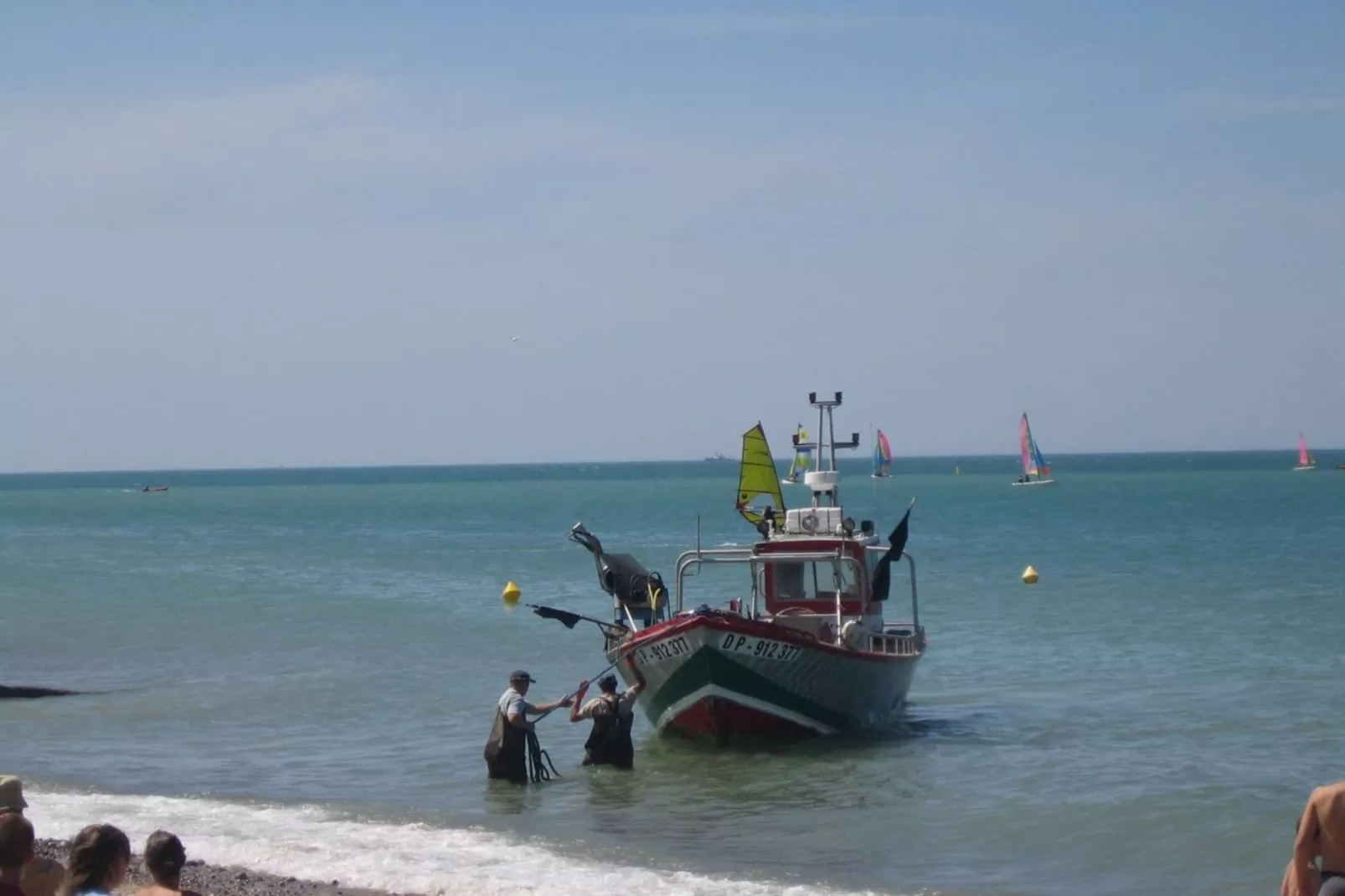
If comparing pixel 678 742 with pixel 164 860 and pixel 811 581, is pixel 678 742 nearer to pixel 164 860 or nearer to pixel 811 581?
pixel 811 581

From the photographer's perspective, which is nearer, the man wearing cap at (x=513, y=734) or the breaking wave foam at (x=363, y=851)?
the breaking wave foam at (x=363, y=851)

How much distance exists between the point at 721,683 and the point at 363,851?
5.69 meters

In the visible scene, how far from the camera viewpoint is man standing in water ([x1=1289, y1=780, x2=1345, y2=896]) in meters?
7.09

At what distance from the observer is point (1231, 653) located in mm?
27594

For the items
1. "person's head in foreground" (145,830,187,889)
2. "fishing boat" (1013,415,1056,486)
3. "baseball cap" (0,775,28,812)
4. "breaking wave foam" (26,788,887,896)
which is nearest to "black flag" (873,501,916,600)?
"breaking wave foam" (26,788,887,896)

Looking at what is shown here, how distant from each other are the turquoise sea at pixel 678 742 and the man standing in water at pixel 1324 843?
5.11m

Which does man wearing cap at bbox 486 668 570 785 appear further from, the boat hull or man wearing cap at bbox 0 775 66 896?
man wearing cap at bbox 0 775 66 896

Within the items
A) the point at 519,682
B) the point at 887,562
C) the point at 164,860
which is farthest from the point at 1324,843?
the point at 887,562

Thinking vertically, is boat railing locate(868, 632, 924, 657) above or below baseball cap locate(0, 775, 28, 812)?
below

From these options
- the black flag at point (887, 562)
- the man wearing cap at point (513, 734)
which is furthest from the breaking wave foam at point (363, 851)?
the black flag at point (887, 562)

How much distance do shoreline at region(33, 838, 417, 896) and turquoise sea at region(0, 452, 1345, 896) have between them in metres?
0.39

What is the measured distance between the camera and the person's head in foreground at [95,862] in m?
6.21

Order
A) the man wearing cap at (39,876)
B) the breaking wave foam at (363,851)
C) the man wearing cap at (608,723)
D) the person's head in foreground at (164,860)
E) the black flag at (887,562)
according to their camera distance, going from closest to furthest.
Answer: the person's head in foreground at (164,860) → the man wearing cap at (39,876) → the breaking wave foam at (363,851) → the man wearing cap at (608,723) → the black flag at (887,562)

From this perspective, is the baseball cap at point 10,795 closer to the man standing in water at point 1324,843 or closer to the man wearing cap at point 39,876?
the man wearing cap at point 39,876
